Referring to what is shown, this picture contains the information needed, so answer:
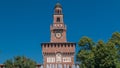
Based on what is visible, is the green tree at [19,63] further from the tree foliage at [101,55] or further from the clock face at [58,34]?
the clock face at [58,34]

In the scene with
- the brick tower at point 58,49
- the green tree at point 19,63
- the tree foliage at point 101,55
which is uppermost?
the brick tower at point 58,49

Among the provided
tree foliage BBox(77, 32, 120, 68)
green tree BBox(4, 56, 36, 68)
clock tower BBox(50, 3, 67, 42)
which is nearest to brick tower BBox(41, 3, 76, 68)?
clock tower BBox(50, 3, 67, 42)

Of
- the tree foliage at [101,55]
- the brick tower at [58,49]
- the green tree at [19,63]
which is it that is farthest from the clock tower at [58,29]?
the tree foliage at [101,55]

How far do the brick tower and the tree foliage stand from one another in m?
30.9

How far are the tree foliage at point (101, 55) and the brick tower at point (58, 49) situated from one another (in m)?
30.9

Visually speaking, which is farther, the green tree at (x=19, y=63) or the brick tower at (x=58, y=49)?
the brick tower at (x=58, y=49)

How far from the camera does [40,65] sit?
92.5 m

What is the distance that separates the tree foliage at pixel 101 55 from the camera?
188 feet

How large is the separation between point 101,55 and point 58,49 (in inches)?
1408

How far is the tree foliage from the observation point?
5734 centimetres

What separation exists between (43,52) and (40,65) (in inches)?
105

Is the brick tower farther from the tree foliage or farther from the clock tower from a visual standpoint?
the tree foliage

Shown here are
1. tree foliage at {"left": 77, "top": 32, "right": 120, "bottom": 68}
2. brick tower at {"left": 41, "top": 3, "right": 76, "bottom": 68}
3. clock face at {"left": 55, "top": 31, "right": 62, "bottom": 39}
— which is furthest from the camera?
clock face at {"left": 55, "top": 31, "right": 62, "bottom": 39}

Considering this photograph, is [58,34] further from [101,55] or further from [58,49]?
[101,55]
